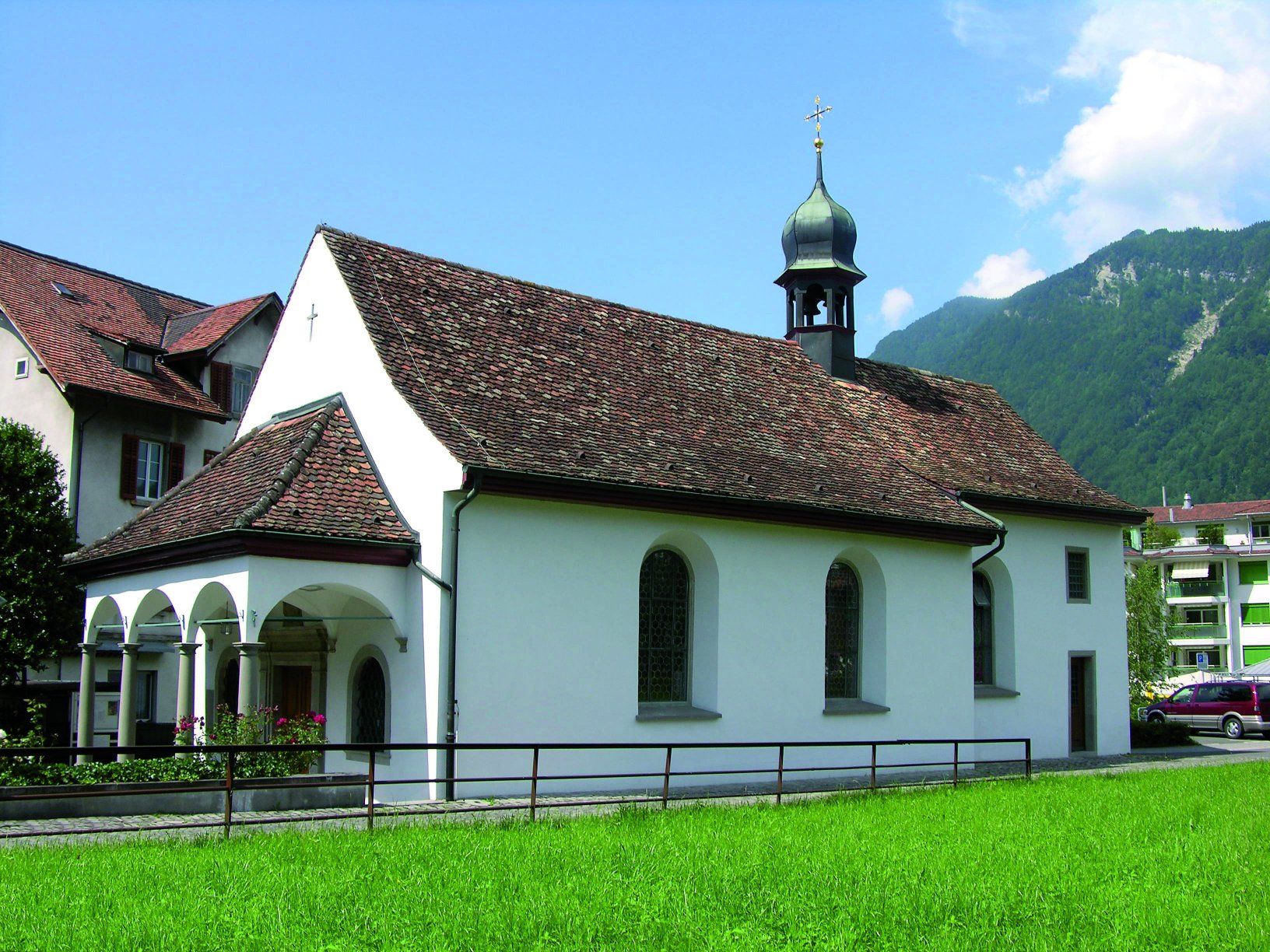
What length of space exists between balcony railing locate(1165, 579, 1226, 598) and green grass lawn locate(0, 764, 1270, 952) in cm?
7152

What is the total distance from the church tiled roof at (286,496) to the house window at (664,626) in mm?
3947

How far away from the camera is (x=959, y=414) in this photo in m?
27.7

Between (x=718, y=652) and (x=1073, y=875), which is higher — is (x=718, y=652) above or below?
above

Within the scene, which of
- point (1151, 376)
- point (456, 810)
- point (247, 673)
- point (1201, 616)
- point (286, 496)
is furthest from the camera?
point (1151, 376)

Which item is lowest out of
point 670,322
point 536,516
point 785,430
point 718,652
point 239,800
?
point 239,800

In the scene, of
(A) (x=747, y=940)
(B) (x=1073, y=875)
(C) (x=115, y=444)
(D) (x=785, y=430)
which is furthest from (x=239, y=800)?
(C) (x=115, y=444)

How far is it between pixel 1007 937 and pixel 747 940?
5.40 ft

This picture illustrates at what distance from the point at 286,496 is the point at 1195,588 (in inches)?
2942

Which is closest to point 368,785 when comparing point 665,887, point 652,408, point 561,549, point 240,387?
point 665,887

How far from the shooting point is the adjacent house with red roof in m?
28.2

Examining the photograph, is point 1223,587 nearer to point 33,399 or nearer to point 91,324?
point 91,324

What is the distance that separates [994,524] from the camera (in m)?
22.1

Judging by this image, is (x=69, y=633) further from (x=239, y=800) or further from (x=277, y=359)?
(x=239, y=800)

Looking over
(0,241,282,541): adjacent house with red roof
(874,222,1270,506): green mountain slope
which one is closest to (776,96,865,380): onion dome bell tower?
(0,241,282,541): adjacent house with red roof
